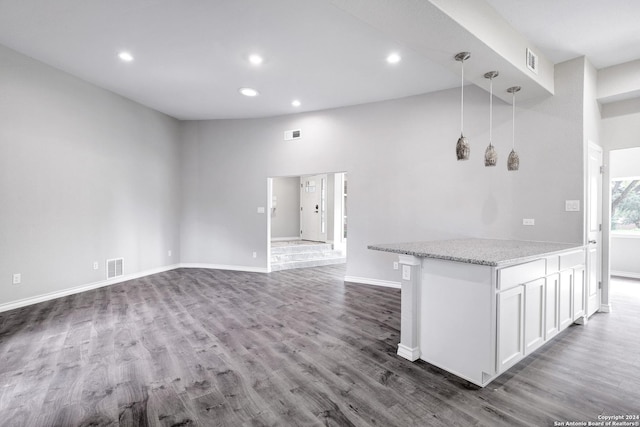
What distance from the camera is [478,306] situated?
2119 millimetres

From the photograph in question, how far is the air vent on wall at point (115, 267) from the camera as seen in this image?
16.4 feet

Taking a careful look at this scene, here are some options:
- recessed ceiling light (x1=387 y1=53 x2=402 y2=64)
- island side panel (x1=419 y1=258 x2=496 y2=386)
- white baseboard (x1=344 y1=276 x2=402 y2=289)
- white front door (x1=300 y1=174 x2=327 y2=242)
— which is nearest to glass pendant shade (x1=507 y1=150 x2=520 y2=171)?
island side panel (x1=419 y1=258 x2=496 y2=386)

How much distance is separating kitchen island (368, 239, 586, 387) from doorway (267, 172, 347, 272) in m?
4.06

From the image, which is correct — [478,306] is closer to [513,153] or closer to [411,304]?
[411,304]

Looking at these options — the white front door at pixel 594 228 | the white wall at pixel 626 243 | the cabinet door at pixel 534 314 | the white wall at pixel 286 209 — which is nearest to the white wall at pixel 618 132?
the white front door at pixel 594 228

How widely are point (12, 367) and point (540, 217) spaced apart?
212 inches

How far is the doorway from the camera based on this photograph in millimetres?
6951

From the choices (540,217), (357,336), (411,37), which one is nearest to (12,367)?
(357,336)

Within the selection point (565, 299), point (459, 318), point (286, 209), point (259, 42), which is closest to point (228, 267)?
point (286, 209)

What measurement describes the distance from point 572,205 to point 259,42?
13.1ft

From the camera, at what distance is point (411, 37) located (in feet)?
7.71

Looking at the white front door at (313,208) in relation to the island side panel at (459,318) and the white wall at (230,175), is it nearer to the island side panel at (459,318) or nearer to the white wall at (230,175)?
the white wall at (230,175)

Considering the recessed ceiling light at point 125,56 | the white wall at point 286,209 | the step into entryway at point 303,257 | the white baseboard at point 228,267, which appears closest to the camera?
the recessed ceiling light at point 125,56

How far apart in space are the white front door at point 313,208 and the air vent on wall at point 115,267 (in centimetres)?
501
